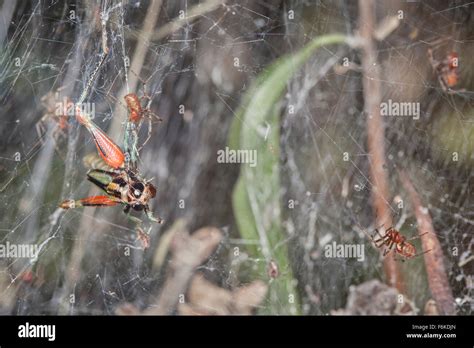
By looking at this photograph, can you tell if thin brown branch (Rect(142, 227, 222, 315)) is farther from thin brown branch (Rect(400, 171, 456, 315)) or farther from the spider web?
thin brown branch (Rect(400, 171, 456, 315))

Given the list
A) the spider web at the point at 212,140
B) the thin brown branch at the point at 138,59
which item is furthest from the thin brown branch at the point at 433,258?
the thin brown branch at the point at 138,59

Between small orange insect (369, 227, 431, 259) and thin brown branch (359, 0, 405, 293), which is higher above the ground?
thin brown branch (359, 0, 405, 293)

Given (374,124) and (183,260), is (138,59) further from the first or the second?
(374,124)

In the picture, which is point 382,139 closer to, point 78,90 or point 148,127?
point 148,127

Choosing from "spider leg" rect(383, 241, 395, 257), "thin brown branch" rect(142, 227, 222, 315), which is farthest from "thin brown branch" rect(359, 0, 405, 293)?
"thin brown branch" rect(142, 227, 222, 315)

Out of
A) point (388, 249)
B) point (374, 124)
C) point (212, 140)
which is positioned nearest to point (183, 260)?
point (212, 140)
